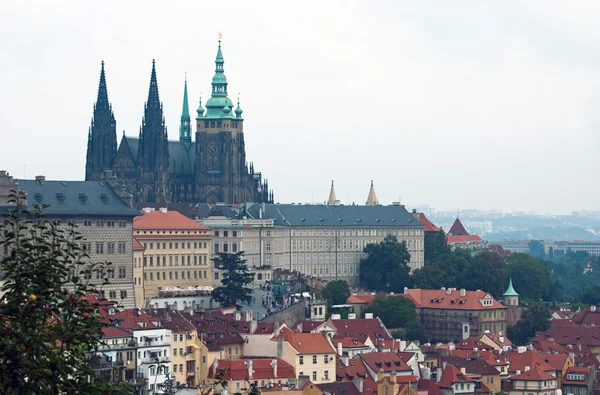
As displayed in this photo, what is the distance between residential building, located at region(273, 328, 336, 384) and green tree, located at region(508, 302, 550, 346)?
140ft

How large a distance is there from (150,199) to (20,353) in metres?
152

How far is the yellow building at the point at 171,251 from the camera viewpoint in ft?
465

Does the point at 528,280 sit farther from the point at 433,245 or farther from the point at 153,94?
the point at 153,94

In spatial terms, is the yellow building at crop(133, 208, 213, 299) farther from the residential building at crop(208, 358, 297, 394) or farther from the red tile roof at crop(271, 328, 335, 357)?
the residential building at crop(208, 358, 297, 394)

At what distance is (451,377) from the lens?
107 metres

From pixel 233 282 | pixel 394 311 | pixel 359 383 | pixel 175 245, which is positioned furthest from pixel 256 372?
pixel 175 245

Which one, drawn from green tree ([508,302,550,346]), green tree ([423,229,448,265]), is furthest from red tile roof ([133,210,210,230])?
green tree ([423,229,448,265])

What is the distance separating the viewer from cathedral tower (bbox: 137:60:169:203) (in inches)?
7343

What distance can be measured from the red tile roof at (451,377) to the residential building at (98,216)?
27.1 metres

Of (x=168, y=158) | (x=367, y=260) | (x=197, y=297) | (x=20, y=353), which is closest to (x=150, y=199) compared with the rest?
(x=168, y=158)

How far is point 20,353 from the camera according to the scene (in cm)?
3488

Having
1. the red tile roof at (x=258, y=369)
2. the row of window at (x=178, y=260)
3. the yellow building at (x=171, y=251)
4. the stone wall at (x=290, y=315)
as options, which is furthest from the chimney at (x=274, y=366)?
the row of window at (x=178, y=260)

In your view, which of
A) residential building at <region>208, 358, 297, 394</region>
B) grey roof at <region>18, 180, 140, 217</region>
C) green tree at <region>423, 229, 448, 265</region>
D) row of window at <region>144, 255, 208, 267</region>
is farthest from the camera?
green tree at <region>423, 229, 448, 265</region>

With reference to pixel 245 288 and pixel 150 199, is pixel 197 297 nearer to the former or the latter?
pixel 245 288
